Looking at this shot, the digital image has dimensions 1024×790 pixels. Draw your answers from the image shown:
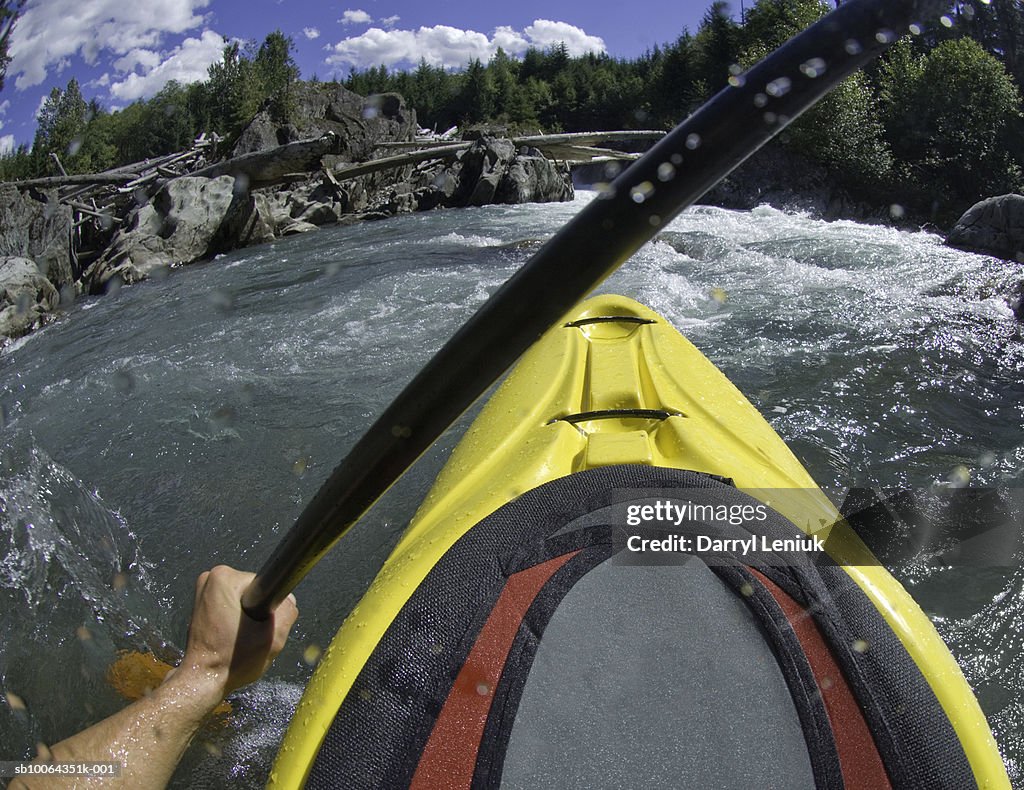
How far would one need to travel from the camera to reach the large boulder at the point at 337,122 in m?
13.6

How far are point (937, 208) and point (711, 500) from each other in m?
13.6

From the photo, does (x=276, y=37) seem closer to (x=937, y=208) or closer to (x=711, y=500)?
(x=937, y=208)

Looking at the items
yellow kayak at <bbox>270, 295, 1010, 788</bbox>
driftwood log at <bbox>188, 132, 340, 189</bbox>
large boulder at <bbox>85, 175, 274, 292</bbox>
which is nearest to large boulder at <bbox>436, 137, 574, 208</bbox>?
driftwood log at <bbox>188, 132, 340, 189</bbox>

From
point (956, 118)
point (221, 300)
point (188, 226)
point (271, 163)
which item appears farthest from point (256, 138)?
point (956, 118)

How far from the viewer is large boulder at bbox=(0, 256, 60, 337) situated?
6.22 m

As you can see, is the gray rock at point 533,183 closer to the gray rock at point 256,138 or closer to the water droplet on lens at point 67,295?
the gray rock at point 256,138

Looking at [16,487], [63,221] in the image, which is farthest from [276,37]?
[16,487]

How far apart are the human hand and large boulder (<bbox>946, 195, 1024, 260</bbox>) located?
783 centimetres

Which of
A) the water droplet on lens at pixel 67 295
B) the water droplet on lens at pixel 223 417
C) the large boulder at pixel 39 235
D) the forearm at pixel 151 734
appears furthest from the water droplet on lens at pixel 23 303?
the forearm at pixel 151 734

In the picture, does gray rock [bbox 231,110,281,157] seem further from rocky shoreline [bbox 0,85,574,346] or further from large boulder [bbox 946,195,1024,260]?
large boulder [bbox 946,195,1024,260]

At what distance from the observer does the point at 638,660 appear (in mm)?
931

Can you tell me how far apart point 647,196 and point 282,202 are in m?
11.5

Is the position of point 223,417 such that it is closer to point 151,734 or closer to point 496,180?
point 151,734

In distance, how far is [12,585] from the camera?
6.72 feet
